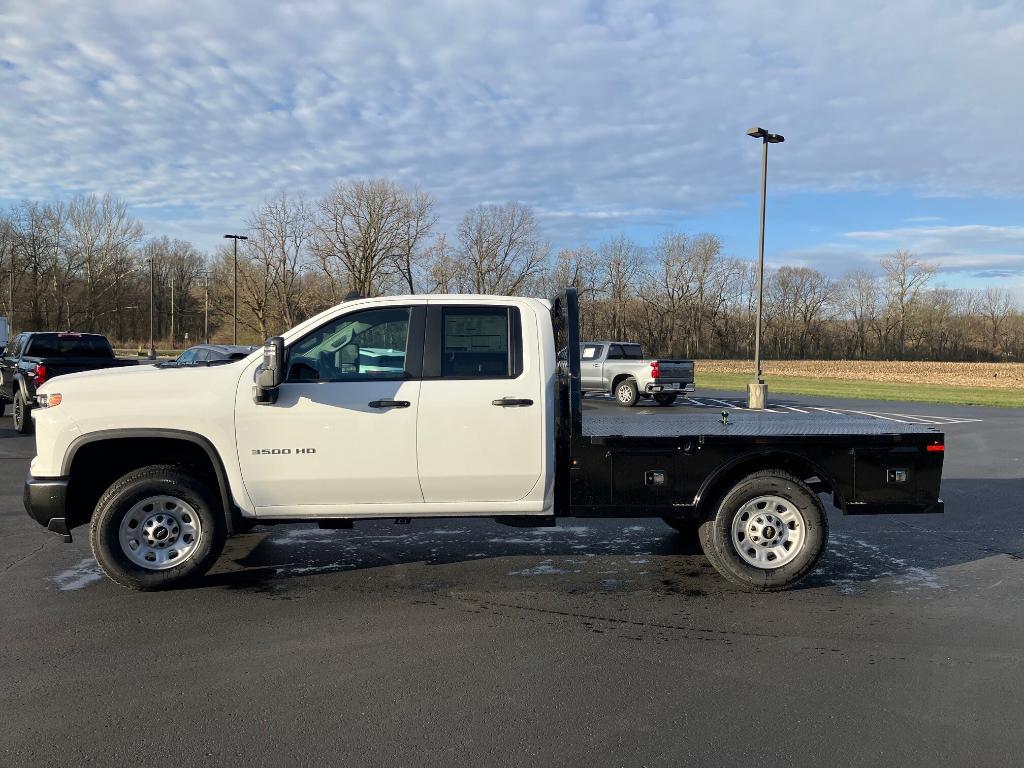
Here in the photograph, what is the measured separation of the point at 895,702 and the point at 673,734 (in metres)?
1.22

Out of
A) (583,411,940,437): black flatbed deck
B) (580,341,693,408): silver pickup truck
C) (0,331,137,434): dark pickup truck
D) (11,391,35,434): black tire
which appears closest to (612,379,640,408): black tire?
(580,341,693,408): silver pickup truck

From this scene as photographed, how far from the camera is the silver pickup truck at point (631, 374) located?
22.7 m

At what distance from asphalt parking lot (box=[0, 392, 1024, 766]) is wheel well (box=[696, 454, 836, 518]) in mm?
640

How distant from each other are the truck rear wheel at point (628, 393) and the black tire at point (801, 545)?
18057mm

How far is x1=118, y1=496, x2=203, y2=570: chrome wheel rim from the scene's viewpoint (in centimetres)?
559

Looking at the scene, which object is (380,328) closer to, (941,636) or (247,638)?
(247,638)

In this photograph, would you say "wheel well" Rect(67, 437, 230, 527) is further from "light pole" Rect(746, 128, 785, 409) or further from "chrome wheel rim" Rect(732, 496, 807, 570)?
"light pole" Rect(746, 128, 785, 409)

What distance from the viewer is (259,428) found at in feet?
18.1

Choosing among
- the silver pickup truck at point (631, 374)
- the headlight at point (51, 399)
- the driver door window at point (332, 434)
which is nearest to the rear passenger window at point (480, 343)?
the driver door window at point (332, 434)

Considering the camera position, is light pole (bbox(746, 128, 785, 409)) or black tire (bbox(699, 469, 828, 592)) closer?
black tire (bbox(699, 469, 828, 592))

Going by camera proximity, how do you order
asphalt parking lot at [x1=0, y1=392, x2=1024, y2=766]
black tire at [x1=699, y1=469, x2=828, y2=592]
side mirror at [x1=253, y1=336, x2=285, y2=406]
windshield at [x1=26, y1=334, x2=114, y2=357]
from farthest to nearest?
windshield at [x1=26, y1=334, x2=114, y2=357] < black tire at [x1=699, y1=469, x2=828, y2=592] < side mirror at [x1=253, y1=336, x2=285, y2=406] < asphalt parking lot at [x1=0, y1=392, x2=1024, y2=766]

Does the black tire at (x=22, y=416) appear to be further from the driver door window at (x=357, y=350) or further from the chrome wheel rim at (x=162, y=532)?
the driver door window at (x=357, y=350)

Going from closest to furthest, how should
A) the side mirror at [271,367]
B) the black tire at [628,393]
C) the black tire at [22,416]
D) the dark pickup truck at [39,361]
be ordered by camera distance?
the side mirror at [271,367] → the dark pickup truck at [39,361] → the black tire at [22,416] → the black tire at [628,393]

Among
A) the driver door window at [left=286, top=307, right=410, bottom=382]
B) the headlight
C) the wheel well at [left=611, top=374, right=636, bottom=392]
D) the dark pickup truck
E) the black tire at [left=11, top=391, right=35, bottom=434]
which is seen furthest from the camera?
the wheel well at [left=611, top=374, right=636, bottom=392]
